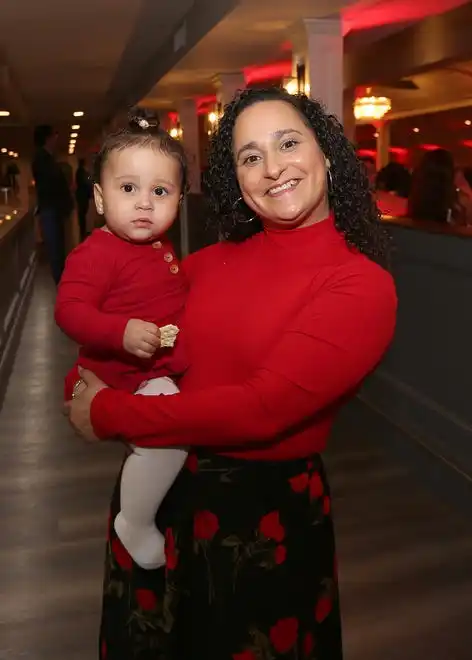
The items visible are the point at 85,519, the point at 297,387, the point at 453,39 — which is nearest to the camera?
the point at 297,387

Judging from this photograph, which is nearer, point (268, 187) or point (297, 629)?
point (268, 187)

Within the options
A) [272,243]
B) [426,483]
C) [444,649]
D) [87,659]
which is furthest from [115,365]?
[426,483]

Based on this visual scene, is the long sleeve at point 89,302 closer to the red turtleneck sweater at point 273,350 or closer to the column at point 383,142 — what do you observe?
the red turtleneck sweater at point 273,350

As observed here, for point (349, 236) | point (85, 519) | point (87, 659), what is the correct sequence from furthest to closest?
point (85, 519), point (87, 659), point (349, 236)

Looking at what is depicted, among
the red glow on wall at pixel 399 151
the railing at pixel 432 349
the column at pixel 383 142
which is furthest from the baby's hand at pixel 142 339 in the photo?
the column at pixel 383 142

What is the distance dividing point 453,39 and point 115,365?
6291mm

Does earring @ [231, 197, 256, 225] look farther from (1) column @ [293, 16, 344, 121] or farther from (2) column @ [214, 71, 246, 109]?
(2) column @ [214, 71, 246, 109]

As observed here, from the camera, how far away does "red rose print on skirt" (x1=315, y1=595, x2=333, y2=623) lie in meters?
1.46

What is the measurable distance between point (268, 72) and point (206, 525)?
30.0ft

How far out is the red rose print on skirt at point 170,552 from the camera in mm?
1418

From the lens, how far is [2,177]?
19438 mm

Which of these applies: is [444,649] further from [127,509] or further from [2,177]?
[2,177]

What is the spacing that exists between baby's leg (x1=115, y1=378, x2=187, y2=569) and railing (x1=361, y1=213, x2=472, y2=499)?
2.24 metres

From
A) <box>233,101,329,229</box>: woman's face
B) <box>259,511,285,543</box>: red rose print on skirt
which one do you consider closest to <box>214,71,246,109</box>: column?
<box>233,101,329,229</box>: woman's face
